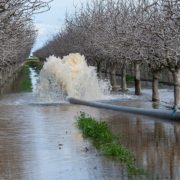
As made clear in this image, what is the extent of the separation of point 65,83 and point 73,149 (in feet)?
54.9

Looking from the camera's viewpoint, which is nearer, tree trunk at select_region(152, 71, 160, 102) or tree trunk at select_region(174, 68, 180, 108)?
tree trunk at select_region(174, 68, 180, 108)

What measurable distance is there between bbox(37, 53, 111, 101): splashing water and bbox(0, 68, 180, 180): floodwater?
353 inches

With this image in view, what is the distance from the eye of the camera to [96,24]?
33812 millimetres

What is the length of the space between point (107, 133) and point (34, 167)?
3488mm

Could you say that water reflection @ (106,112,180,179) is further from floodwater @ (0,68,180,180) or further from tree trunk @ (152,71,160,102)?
tree trunk @ (152,71,160,102)

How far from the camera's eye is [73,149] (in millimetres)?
11750

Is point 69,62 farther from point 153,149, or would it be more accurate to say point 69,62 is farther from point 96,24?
point 153,149

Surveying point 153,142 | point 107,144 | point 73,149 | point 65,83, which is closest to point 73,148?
point 73,149

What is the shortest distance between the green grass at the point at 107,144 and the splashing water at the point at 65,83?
1232 centimetres

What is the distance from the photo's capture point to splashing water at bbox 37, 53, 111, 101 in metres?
28.2

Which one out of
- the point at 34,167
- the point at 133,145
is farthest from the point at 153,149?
the point at 34,167

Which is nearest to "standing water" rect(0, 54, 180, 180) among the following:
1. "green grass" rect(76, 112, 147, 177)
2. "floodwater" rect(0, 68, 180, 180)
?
"floodwater" rect(0, 68, 180, 180)

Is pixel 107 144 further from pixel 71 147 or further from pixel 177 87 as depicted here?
pixel 177 87

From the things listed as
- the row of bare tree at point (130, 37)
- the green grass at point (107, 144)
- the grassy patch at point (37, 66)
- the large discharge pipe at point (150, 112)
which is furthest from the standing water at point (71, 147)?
the grassy patch at point (37, 66)
